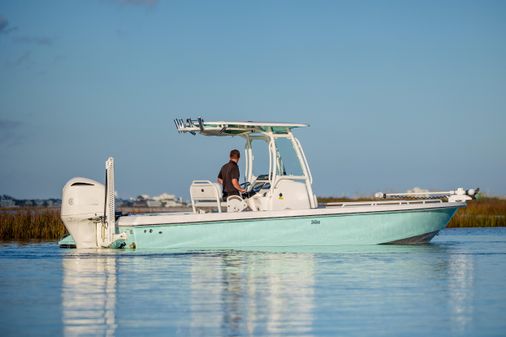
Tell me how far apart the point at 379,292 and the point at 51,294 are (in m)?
4.19

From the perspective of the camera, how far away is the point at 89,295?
13.0 metres

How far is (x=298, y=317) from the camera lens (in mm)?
10797

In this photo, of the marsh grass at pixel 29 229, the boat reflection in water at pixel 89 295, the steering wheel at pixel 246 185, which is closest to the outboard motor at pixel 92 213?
the boat reflection in water at pixel 89 295

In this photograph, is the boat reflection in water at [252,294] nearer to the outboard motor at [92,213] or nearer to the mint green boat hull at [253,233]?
the mint green boat hull at [253,233]

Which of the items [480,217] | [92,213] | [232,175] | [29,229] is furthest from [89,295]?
[480,217]

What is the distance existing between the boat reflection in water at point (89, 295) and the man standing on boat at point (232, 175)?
124 inches

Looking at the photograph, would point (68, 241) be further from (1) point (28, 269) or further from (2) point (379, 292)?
(2) point (379, 292)

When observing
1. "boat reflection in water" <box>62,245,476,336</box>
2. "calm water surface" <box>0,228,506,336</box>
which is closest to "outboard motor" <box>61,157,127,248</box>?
"calm water surface" <box>0,228,506,336</box>

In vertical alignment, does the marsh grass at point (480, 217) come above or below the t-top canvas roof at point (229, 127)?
below

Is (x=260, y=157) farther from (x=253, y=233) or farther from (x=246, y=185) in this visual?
(x=253, y=233)

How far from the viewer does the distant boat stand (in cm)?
2056

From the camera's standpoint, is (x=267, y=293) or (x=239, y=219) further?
(x=239, y=219)

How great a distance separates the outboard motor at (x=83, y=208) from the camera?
20.5 m

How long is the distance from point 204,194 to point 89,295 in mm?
8098
